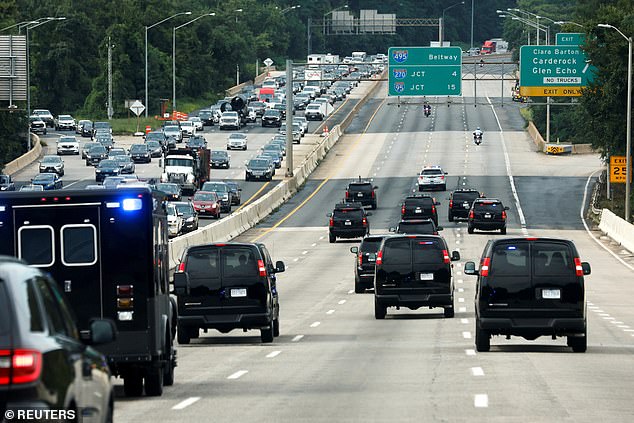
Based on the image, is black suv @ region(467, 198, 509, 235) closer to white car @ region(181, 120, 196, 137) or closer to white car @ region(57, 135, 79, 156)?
white car @ region(57, 135, 79, 156)

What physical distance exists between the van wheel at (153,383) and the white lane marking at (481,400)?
11.5ft

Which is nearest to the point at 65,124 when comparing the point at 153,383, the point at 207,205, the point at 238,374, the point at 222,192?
the point at 222,192

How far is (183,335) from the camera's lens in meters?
27.9

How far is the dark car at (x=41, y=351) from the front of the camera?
29.5 feet

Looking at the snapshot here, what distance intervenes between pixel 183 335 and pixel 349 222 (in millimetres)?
37894

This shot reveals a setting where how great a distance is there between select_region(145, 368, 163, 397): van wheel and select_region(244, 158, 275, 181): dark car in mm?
79139

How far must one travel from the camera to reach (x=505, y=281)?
80.8ft

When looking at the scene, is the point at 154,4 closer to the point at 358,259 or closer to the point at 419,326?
the point at 358,259

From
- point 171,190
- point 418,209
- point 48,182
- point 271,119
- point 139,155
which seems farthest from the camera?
point 271,119

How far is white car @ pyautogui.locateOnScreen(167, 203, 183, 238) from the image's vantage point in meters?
63.8

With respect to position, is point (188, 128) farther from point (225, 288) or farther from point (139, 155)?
point (225, 288)

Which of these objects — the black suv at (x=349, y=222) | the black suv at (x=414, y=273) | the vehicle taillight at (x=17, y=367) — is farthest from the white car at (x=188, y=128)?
the vehicle taillight at (x=17, y=367)

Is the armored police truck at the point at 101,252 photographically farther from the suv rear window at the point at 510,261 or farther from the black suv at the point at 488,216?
the black suv at the point at 488,216

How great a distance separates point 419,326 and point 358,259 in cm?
1124
